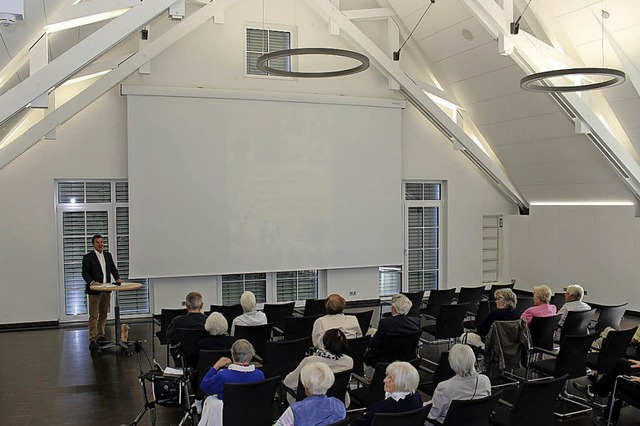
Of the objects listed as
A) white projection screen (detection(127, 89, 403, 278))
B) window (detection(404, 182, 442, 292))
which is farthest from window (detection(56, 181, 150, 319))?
window (detection(404, 182, 442, 292))

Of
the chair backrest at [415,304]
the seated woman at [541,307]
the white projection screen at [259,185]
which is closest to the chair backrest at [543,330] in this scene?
the seated woman at [541,307]

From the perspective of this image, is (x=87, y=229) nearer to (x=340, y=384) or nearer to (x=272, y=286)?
(x=272, y=286)

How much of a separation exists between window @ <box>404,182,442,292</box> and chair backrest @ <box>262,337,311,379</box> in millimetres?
7447

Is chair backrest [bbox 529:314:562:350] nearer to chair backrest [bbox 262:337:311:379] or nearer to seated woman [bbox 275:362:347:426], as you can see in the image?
chair backrest [bbox 262:337:311:379]

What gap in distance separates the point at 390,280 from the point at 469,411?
28.7 feet

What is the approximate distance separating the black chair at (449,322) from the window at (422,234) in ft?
17.1

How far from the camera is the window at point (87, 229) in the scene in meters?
10.4

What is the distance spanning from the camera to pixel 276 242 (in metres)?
11.2

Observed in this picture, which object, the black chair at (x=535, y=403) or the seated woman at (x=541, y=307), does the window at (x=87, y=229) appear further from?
the black chair at (x=535, y=403)

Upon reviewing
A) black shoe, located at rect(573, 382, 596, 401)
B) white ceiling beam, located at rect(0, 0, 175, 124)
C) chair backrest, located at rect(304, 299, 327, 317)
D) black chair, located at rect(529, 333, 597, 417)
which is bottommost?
black shoe, located at rect(573, 382, 596, 401)

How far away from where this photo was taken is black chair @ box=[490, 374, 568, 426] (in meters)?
4.30

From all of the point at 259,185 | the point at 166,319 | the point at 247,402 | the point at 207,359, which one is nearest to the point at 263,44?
the point at 259,185

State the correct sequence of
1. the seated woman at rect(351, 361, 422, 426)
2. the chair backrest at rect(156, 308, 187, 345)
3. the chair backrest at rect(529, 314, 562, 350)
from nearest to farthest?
the seated woman at rect(351, 361, 422, 426) < the chair backrest at rect(529, 314, 562, 350) < the chair backrest at rect(156, 308, 187, 345)

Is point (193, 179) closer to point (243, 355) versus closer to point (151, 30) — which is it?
point (151, 30)
